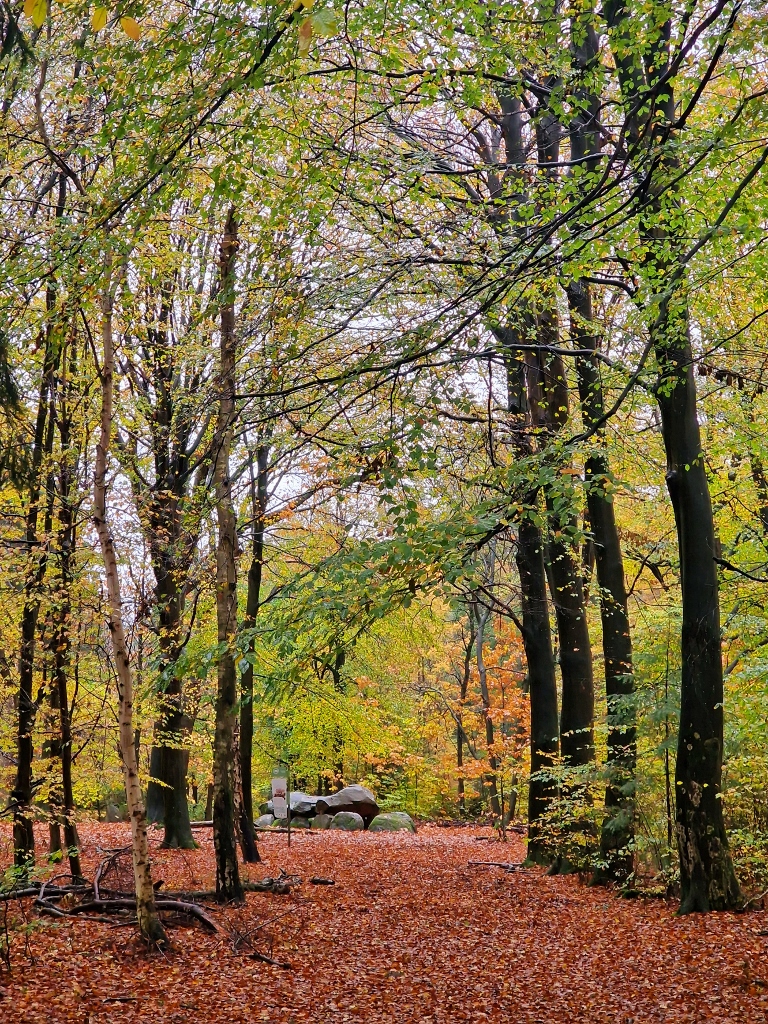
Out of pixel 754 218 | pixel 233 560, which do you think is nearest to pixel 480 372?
Result: pixel 233 560

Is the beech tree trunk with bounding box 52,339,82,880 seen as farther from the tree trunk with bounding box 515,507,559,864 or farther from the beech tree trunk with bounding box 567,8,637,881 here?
the tree trunk with bounding box 515,507,559,864

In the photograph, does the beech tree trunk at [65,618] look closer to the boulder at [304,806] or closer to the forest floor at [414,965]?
the forest floor at [414,965]

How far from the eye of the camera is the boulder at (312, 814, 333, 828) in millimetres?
23078

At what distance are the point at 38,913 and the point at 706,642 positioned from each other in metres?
7.39

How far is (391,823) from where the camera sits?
2298cm

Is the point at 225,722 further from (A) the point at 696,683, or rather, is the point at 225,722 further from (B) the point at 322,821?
(B) the point at 322,821

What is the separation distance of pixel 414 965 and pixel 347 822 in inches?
630

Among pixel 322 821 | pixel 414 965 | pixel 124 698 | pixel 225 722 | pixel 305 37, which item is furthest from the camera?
pixel 322 821

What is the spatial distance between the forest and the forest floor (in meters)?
0.06

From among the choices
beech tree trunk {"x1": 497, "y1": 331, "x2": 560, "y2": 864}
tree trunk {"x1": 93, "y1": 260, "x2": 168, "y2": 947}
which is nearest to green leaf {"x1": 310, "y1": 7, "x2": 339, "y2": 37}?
tree trunk {"x1": 93, "y1": 260, "x2": 168, "y2": 947}

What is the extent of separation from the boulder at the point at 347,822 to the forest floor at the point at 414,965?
478 inches

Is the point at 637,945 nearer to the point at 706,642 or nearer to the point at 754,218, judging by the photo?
the point at 706,642

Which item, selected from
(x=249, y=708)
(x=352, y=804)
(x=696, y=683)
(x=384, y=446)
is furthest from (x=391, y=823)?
(x=384, y=446)

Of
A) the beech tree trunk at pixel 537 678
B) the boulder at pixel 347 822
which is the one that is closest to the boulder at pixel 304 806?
the boulder at pixel 347 822
